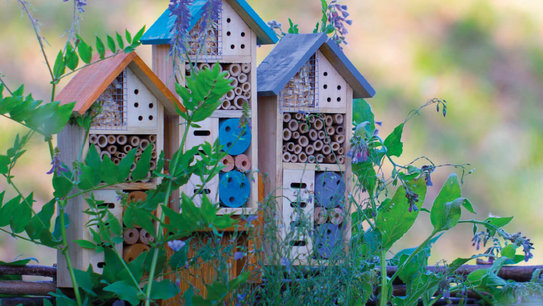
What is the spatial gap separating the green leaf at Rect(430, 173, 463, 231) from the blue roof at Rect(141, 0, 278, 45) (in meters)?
0.43

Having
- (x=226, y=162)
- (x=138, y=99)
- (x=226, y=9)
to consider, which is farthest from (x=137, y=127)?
(x=226, y=9)

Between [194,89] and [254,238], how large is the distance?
1.05 feet

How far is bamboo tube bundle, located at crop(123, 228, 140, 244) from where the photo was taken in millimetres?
1159

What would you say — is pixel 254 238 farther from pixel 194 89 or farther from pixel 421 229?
pixel 421 229

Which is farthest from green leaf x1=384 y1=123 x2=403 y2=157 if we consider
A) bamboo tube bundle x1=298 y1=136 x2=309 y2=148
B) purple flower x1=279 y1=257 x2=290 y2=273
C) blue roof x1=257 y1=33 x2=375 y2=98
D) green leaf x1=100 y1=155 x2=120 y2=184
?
green leaf x1=100 y1=155 x2=120 y2=184

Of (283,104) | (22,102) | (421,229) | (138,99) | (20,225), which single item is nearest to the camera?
(22,102)

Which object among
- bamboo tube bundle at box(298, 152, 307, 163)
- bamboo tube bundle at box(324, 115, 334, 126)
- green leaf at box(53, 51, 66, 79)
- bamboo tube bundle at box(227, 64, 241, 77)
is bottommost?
bamboo tube bundle at box(298, 152, 307, 163)

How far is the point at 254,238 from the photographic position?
1174mm

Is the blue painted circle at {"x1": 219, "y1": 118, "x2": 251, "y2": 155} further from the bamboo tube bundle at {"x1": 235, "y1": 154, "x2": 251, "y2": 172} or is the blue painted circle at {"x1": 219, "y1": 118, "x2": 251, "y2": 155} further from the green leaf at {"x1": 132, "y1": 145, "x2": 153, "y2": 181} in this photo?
the green leaf at {"x1": 132, "y1": 145, "x2": 153, "y2": 181}

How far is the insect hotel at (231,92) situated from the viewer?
1.23m

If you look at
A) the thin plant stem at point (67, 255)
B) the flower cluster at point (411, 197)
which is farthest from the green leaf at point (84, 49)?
the flower cluster at point (411, 197)

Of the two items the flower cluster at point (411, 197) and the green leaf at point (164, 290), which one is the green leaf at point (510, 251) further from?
the green leaf at point (164, 290)

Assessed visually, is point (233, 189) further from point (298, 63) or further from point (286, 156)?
point (298, 63)

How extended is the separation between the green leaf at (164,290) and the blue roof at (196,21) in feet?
1.40
